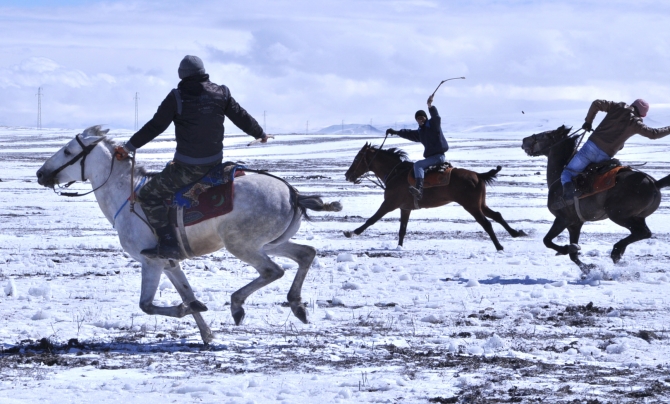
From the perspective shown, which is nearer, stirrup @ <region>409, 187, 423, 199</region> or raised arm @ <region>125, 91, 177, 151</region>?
raised arm @ <region>125, 91, 177, 151</region>

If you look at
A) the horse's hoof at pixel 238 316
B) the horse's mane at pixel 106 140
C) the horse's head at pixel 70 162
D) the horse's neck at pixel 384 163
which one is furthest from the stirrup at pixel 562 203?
the horse's head at pixel 70 162

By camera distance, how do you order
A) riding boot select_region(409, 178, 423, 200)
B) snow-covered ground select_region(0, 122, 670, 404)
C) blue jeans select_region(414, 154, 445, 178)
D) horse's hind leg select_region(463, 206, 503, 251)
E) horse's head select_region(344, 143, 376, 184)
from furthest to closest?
horse's head select_region(344, 143, 376, 184) → riding boot select_region(409, 178, 423, 200) → blue jeans select_region(414, 154, 445, 178) → horse's hind leg select_region(463, 206, 503, 251) → snow-covered ground select_region(0, 122, 670, 404)

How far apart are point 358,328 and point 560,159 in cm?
621

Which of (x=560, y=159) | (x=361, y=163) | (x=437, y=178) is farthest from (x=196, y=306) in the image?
(x=361, y=163)

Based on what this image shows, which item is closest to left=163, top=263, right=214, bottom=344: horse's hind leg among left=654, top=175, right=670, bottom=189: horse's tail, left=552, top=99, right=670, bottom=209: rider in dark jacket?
left=552, top=99, right=670, bottom=209: rider in dark jacket

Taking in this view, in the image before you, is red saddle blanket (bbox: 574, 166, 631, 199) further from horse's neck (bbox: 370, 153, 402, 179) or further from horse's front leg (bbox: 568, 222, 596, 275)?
horse's neck (bbox: 370, 153, 402, 179)

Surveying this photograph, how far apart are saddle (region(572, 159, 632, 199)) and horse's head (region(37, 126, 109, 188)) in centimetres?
682

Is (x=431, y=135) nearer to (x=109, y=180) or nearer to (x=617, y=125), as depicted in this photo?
(x=617, y=125)

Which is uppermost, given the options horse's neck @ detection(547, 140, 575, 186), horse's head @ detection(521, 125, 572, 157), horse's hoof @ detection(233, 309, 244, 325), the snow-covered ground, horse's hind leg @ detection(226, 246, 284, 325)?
horse's head @ detection(521, 125, 572, 157)

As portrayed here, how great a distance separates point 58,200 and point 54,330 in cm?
1820

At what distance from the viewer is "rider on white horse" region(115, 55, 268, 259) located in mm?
7535

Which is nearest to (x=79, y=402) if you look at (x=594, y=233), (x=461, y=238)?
(x=461, y=238)

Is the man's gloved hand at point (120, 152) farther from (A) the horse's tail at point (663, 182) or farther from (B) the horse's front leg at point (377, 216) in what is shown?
(B) the horse's front leg at point (377, 216)

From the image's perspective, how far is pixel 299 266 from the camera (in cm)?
826
